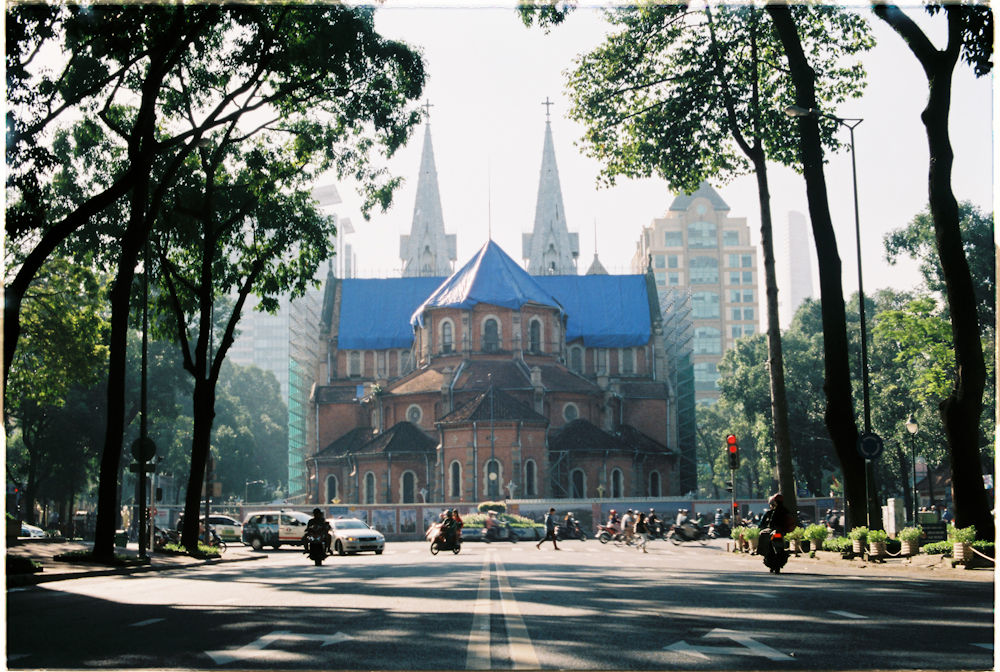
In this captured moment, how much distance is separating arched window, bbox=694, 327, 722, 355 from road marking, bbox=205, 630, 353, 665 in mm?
137356

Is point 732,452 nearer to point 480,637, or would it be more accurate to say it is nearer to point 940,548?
point 940,548

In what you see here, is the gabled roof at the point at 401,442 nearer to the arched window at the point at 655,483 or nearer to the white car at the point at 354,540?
the arched window at the point at 655,483

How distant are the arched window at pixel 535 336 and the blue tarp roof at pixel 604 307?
9871 millimetres

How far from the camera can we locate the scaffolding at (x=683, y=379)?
77125mm

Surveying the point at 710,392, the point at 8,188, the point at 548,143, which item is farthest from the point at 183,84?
the point at 710,392

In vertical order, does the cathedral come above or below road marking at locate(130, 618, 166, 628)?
above

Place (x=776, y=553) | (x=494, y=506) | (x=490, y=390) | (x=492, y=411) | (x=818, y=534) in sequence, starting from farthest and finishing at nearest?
(x=490, y=390) → (x=492, y=411) → (x=494, y=506) → (x=818, y=534) → (x=776, y=553)

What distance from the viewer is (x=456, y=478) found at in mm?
60500

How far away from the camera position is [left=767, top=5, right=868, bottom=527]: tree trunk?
21469 millimetres

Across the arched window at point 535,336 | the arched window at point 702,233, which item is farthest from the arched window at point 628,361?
the arched window at point 702,233

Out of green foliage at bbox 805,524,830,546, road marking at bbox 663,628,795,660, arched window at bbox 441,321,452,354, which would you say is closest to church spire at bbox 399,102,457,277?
arched window at bbox 441,321,452,354

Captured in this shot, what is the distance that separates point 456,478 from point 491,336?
459 inches

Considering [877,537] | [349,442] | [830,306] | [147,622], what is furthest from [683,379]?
[147,622]

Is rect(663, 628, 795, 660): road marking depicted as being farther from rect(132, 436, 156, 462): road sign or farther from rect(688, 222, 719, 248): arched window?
rect(688, 222, 719, 248): arched window
